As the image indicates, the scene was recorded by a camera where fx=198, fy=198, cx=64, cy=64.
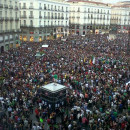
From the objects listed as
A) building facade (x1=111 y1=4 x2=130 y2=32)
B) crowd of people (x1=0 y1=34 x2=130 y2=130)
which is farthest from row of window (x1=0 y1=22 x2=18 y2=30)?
building facade (x1=111 y1=4 x2=130 y2=32)

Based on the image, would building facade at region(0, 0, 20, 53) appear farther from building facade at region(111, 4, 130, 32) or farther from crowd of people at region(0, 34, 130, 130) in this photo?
building facade at region(111, 4, 130, 32)

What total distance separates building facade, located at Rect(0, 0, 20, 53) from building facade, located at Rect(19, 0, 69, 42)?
8.59m

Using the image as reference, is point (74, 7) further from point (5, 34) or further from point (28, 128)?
point (28, 128)

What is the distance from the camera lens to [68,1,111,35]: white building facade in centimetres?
7475

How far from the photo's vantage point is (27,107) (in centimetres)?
1633

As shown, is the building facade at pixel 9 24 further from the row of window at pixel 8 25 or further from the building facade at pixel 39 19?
the building facade at pixel 39 19

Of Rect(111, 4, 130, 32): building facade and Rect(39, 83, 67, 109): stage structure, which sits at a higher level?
Rect(111, 4, 130, 32): building facade

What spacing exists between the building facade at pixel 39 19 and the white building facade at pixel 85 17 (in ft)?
38.6

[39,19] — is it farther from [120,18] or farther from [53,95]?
[120,18]

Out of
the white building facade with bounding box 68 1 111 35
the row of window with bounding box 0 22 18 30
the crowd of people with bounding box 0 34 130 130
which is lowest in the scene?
the crowd of people with bounding box 0 34 130 130

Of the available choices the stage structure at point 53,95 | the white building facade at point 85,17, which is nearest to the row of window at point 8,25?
the stage structure at point 53,95

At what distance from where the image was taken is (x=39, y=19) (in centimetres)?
5625

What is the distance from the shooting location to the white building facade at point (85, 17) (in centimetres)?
7475

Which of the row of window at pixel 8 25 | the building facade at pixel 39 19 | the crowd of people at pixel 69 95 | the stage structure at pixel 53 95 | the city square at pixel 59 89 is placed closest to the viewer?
the crowd of people at pixel 69 95
